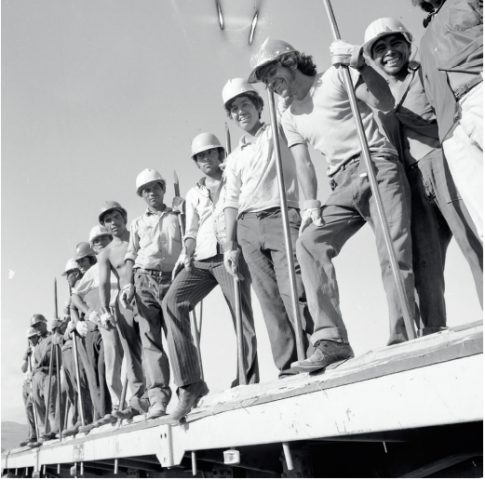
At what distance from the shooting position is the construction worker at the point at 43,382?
10.9 metres

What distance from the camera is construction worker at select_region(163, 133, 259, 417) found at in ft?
14.5

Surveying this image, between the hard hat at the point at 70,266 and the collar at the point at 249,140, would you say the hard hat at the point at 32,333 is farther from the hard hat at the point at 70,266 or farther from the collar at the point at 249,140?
the collar at the point at 249,140

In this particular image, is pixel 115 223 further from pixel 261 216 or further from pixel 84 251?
pixel 261 216

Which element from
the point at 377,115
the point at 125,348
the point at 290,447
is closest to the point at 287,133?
the point at 377,115

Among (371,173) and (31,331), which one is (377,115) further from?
(31,331)

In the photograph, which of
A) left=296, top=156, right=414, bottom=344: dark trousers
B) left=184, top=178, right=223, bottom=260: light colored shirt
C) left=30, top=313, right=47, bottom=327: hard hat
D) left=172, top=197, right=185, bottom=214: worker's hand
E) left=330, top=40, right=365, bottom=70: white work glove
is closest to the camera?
left=296, top=156, right=414, bottom=344: dark trousers

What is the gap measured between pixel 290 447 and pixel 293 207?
170 centimetres

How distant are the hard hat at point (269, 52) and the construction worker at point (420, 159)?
0.47 meters

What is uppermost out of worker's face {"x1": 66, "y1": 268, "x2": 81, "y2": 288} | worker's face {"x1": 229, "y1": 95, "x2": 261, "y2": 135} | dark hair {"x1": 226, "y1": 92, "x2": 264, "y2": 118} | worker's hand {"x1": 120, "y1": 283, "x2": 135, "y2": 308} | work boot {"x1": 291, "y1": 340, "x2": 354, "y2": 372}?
worker's face {"x1": 66, "y1": 268, "x2": 81, "y2": 288}

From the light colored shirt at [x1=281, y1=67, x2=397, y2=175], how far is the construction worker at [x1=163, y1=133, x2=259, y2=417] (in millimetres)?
1289

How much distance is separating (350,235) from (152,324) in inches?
105

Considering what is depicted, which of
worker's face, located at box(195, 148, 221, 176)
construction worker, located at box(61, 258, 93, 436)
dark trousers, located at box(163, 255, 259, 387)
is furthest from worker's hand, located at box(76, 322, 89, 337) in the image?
worker's face, located at box(195, 148, 221, 176)

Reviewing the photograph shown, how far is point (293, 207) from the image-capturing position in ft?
13.5

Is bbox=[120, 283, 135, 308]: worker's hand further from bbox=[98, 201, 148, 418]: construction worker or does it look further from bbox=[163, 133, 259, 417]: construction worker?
bbox=[163, 133, 259, 417]: construction worker
